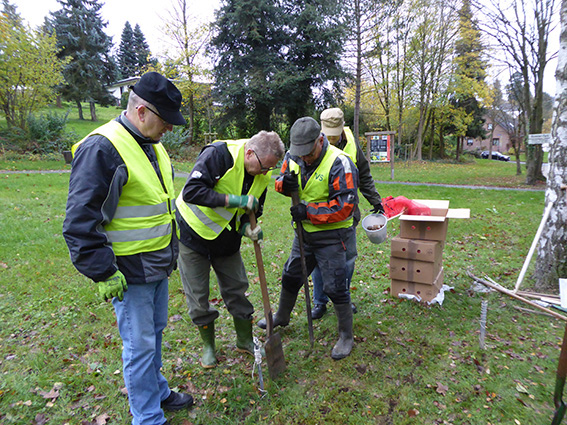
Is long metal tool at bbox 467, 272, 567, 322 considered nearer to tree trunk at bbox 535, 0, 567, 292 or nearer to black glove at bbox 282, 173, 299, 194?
tree trunk at bbox 535, 0, 567, 292

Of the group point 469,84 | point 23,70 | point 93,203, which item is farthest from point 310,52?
point 93,203

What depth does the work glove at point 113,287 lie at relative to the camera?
1820mm

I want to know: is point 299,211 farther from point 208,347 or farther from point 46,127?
point 46,127

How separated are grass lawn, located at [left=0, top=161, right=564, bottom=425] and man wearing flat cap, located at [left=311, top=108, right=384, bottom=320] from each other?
0.24 metres

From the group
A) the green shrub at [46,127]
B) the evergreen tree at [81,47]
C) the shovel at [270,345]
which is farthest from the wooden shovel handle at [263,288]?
the evergreen tree at [81,47]

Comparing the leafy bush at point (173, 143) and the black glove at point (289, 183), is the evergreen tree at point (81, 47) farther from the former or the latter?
the black glove at point (289, 183)

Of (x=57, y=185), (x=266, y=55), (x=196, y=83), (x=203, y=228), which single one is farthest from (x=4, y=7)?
(x=203, y=228)

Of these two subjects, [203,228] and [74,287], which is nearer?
[203,228]

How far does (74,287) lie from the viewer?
437 cm

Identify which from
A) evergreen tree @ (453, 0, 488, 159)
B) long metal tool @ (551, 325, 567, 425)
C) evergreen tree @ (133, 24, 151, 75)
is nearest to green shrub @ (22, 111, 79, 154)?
long metal tool @ (551, 325, 567, 425)

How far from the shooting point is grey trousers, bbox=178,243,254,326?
9.30ft

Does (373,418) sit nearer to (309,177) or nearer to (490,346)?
(490,346)

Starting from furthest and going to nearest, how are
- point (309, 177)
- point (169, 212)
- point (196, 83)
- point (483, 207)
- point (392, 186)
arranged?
1. point (196, 83)
2. point (392, 186)
3. point (483, 207)
4. point (309, 177)
5. point (169, 212)

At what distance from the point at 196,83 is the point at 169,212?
21166mm
